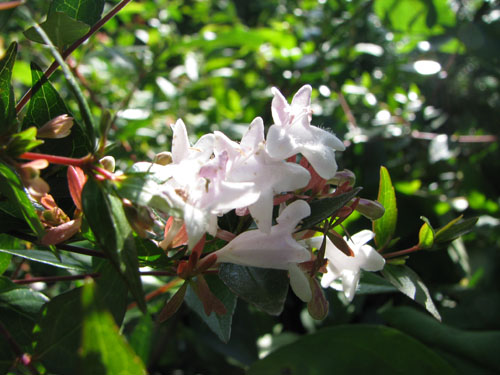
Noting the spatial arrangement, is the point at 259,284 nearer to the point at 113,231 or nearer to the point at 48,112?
the point at 113,231

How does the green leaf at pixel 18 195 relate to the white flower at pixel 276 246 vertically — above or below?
above

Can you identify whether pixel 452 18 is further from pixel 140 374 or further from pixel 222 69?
pixel 140 374

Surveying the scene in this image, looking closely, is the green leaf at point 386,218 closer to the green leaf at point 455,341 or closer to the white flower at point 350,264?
the white flower at point 350,264

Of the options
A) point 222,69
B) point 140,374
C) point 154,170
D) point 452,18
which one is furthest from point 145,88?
point 140,374

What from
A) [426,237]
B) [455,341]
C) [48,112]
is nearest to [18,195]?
[48,112]

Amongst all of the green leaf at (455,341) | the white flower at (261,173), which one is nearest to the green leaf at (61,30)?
the white flower at (261,173)

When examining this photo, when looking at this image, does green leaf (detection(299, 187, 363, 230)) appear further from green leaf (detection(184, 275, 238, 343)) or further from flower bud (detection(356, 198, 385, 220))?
green leaf (detection(184, 275, 238, 343))
